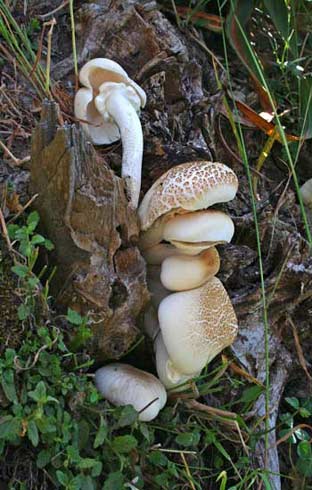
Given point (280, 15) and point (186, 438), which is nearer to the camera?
point (186, 438)

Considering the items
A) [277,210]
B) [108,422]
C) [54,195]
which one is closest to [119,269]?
[54,195]

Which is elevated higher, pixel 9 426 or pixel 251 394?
pixel 9 426

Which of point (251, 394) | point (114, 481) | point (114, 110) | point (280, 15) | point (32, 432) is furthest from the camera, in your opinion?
point (280, 15)

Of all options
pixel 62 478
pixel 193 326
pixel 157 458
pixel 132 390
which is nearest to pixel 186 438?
pixel 157 458

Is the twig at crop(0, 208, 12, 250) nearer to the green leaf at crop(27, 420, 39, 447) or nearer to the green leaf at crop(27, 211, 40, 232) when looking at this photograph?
the green leaf at crop(27, 211, 40, 232)

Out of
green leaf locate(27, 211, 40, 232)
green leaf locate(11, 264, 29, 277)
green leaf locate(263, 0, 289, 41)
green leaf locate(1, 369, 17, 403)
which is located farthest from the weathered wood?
green leaf locate(263, 0, 289, 41)

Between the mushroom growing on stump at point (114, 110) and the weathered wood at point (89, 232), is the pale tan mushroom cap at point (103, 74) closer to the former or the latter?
the mushroom growing on stump at point (114, 110)

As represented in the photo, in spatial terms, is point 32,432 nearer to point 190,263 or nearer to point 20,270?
point 20,270
